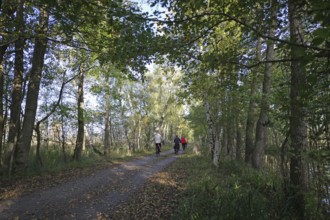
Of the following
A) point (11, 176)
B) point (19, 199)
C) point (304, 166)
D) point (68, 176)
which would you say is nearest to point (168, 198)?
point (304, 166)

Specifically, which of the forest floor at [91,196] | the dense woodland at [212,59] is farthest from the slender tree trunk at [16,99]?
the forest floor at [91,196]

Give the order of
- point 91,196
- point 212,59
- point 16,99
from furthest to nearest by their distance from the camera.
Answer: point 16,99 → point 91,196 → point 212,59

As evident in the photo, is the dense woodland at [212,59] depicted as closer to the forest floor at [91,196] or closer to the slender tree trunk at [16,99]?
the slender tree trunk at [16,99]

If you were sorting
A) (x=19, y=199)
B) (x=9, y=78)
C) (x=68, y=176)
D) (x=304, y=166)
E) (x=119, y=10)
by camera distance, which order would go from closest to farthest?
(x=119, y=10) < (x=304, y=166) < (x=19, y=199) < (x=68, y=176) < (x=9, y=78)

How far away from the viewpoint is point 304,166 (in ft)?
18.0

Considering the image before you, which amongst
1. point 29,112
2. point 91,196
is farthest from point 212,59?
point 29,112

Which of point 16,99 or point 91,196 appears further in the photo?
point 16,99

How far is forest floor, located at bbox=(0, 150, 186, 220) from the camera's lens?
19.4 feet

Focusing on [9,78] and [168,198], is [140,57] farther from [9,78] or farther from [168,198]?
[9,78]

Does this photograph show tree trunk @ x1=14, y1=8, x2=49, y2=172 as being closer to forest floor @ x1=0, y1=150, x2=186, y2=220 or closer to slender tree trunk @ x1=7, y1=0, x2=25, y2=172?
slender tree trunk @ x1=7, y1=0, x2=25, y2=172

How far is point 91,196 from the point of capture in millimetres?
7348

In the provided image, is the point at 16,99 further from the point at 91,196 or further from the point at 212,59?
the point at 212,59

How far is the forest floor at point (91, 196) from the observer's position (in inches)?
233

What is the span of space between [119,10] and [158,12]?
69 cm
